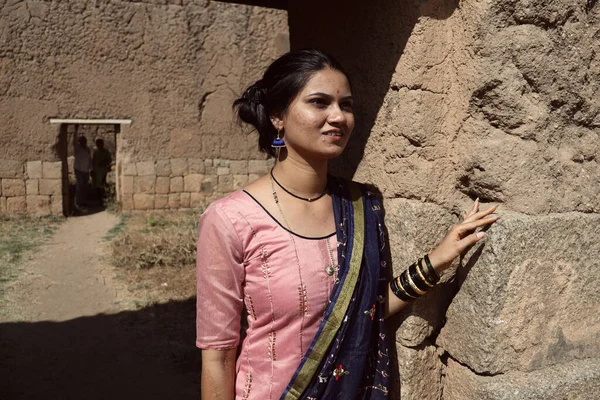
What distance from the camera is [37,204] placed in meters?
9.04

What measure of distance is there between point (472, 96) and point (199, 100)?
8.22 meters

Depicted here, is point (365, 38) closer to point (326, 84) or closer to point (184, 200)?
point (326, 84)

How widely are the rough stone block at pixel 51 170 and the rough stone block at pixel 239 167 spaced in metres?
2.72

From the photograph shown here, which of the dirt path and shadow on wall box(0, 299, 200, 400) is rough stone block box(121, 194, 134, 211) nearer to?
the dirt path

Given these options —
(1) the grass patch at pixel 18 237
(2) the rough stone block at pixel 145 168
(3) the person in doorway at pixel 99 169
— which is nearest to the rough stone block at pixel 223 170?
(2) the rough stone block at pixel 145 168

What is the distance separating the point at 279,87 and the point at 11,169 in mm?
8335

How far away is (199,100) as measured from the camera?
9.52 metres

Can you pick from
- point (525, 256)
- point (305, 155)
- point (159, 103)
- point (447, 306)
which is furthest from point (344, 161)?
point (159, 103)

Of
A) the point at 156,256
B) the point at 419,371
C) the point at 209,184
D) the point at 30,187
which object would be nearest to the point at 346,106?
the point at 419,371

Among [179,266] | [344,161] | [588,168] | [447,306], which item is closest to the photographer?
[588,168]

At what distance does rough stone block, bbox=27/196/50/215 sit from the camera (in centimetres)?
901

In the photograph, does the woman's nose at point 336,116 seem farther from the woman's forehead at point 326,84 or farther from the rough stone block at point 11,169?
the rough stone block at point 11,169

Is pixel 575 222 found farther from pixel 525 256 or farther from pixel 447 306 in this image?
pixel 447 306

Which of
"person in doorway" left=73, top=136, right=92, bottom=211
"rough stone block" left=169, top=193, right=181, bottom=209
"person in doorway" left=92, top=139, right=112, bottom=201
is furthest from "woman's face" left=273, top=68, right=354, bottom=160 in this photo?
"person in doorway" left=92, top=139, right=112, bottom=201
